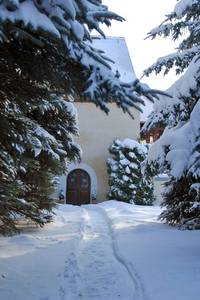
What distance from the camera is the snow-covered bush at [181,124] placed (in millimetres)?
7711

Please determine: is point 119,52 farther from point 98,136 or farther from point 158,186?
point 158,186

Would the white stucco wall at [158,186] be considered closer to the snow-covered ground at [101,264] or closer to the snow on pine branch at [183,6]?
the snow-covered ground at [101,264]

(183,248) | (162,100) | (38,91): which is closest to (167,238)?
(183,248)

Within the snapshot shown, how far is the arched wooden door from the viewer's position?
961 inches

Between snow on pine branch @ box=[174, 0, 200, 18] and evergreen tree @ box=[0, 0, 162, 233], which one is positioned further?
snow on pine branch @ box=[174, 0, 200, 18]

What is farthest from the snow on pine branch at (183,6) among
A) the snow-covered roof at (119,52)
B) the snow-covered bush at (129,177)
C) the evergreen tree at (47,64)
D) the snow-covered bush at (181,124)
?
the snow-covered roof at (119,52)

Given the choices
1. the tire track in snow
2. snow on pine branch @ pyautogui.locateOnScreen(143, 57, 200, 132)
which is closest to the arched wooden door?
snow on pine branch @ pyautogui.locateOnScreen(143, 57, 200, 132)

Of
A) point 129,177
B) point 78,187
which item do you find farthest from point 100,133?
point 129,177

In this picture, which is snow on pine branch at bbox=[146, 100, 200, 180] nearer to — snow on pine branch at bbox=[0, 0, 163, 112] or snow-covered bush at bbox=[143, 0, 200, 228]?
snow-covered bush at bbox=[143, 0, 200, 228]

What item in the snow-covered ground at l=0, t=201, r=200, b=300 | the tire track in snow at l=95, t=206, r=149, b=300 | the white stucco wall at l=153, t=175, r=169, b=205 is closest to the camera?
the tire track in snow at l=95, t=206, r=149, b=300

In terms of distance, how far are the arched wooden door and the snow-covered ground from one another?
44.4ft

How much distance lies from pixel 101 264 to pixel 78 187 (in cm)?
Answer: 1733

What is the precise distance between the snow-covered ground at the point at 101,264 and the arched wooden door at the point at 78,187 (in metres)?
13.5

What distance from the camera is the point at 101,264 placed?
7.22 metres
